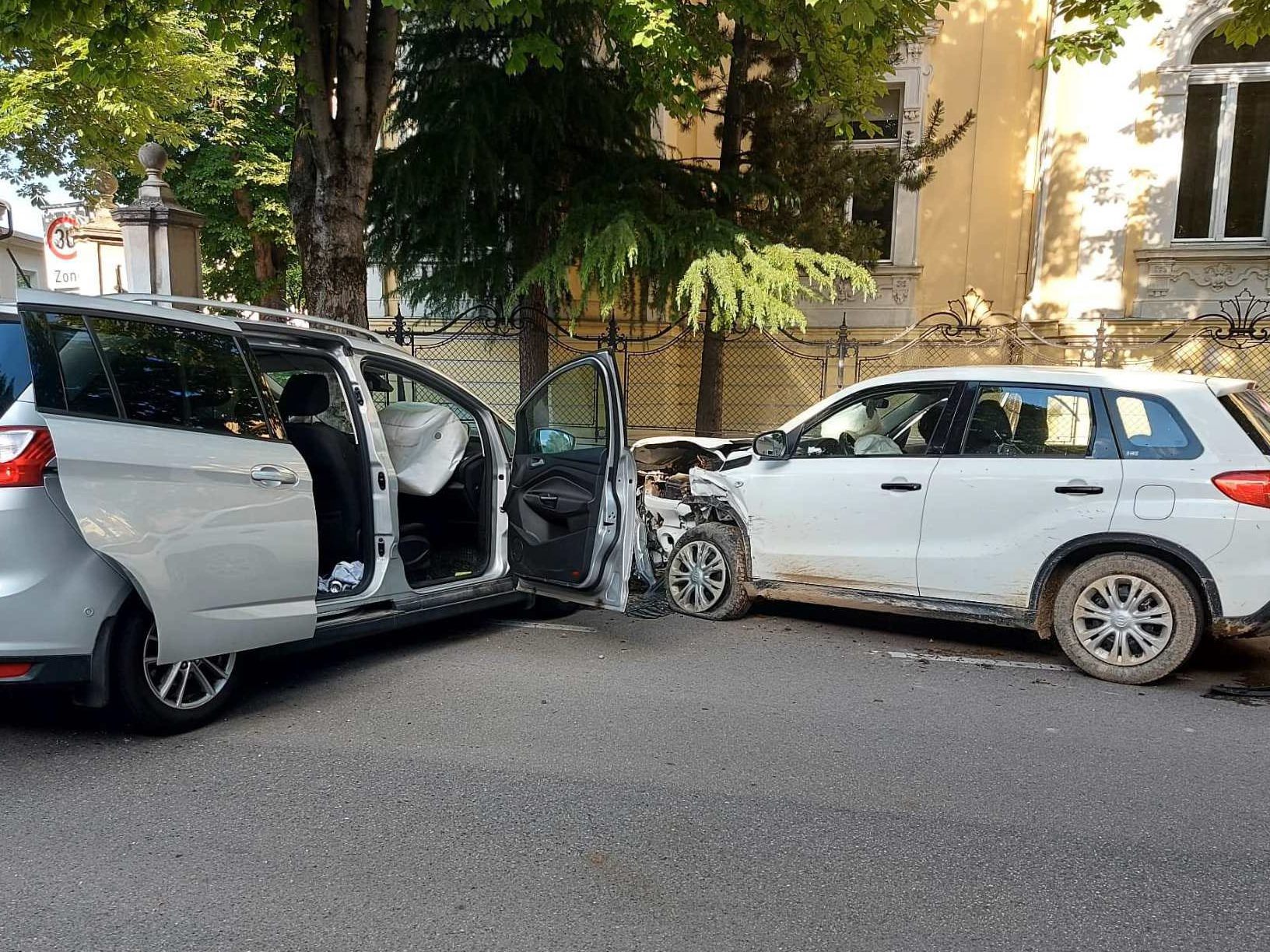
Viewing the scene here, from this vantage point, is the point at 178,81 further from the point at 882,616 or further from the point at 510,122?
the point at 882,616

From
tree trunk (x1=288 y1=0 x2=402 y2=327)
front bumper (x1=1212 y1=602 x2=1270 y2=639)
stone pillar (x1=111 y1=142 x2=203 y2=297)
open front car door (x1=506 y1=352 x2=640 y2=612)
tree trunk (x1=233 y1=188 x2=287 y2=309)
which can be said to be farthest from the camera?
tree trunk (x1=233 y1=188 x2=287 y2=309)

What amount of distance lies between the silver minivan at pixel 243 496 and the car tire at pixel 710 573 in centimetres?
123

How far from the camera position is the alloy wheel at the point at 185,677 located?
12.7ft

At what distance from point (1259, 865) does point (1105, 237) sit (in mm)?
10617

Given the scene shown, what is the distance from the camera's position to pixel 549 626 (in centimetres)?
606

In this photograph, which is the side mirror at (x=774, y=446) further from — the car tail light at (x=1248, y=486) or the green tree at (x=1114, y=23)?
the green tree at (x=1114, y=23)

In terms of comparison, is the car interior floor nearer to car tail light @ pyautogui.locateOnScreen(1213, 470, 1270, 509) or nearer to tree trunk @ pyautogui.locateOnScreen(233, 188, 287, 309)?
car tail light @ pyautogui.locateOnScreen(1213, 470, 1270, 509)

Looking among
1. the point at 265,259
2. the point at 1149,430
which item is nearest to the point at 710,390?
the point at 1149,430

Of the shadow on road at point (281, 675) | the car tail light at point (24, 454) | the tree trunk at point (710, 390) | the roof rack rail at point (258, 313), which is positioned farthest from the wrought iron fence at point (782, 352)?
the car tail light at point (24, 454)

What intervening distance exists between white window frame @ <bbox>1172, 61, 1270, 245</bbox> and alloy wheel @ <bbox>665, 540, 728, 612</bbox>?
927 centimetres

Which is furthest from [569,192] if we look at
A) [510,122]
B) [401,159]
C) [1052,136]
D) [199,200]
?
[199,200]

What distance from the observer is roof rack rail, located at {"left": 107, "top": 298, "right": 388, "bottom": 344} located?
4480mm

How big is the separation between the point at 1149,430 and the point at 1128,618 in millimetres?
1043

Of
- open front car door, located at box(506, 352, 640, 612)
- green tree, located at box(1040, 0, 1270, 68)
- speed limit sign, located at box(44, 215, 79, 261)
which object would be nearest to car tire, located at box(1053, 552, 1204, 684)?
open front car door, located at box(506, 352, 640, 612)
